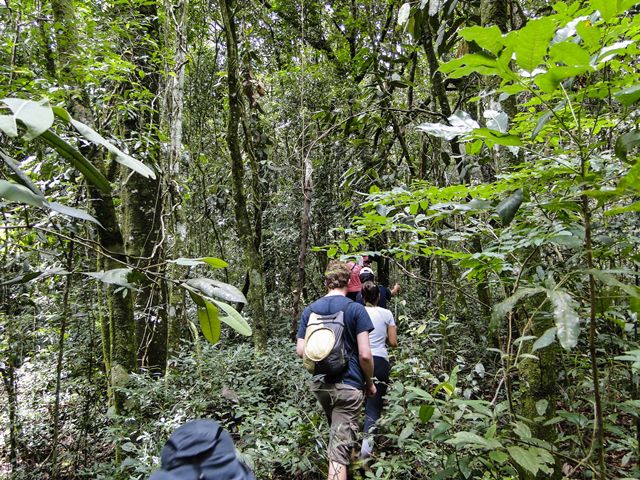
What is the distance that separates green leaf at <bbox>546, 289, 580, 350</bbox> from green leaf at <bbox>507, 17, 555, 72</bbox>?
1.93 feet

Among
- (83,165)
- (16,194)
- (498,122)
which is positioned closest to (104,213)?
(83,165)

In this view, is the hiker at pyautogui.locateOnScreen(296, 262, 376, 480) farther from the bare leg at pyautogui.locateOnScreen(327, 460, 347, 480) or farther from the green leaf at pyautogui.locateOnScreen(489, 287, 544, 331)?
the green leaf at pyautogui.locateOnScreen(489, 287, 544, 331)

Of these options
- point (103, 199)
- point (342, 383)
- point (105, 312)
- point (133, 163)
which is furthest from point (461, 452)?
point (105, 312)

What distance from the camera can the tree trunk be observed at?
4.80 m

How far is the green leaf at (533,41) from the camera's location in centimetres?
91

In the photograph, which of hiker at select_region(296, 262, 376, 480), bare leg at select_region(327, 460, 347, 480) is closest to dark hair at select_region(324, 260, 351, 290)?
hiker at select_region(296, 262, 376, 480)

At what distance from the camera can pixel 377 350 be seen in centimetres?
352

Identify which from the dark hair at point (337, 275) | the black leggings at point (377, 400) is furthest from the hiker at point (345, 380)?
the black leggings at point (377, 400)

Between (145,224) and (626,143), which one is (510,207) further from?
(145,224)

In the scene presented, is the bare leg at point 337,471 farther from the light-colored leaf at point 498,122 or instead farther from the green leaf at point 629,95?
the green leaf at point 629,95

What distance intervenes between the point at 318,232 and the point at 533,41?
6071 mm

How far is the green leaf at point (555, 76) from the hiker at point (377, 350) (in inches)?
98.4

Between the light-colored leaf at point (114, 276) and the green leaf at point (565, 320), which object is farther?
the light-colored leaf at point (114, 276)

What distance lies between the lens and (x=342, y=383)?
2867mm
